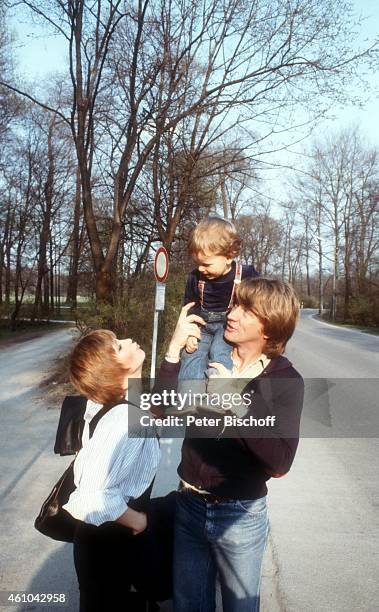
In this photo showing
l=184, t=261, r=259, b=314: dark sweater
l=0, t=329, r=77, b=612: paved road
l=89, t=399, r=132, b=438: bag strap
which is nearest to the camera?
l=89, t=399, r=132, b=438: bag strap

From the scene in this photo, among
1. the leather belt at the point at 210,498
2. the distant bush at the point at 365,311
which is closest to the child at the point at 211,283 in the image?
the leather belt at the point at 210,498

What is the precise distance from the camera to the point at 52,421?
7500 millimetres

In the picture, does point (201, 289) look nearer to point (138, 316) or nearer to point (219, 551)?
point (219, 551)

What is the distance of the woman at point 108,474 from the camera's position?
1866mm

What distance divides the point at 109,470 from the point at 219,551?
48 centimetres

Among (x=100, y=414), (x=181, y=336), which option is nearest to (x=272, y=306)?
(x=181, y=336)

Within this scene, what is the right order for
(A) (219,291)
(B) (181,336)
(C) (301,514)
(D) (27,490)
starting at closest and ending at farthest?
(B) (181,336)
(A) (219,291)
(C) (301,514)
(D) (27,490)

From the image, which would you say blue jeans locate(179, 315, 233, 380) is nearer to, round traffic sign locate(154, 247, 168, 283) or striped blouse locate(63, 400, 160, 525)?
striped blouse locate(63, 400, 160, 525)

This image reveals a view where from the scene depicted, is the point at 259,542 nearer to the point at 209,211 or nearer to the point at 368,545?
the point at 368,545

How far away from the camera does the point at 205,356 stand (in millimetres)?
1933

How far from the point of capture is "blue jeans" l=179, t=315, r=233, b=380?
6.11 feet

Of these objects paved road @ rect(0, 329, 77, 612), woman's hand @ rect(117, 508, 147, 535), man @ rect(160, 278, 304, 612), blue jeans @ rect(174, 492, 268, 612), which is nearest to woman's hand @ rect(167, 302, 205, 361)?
man @ rect(160, 278, 304, 612)

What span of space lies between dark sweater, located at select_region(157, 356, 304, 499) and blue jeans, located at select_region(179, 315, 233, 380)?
225 millimetres

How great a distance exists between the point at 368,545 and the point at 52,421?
16.9 ft
